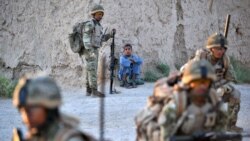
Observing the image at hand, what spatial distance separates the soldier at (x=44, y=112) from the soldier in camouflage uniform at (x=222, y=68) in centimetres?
407

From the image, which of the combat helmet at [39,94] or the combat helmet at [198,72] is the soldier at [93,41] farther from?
the combat helmet at [39,94]

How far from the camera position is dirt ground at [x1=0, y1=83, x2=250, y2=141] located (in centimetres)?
933

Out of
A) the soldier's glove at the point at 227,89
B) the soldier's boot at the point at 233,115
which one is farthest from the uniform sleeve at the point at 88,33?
the soldier's glove at the point at 227,89

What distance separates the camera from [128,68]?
45.6 feet

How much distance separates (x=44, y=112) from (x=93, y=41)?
27.9 ft

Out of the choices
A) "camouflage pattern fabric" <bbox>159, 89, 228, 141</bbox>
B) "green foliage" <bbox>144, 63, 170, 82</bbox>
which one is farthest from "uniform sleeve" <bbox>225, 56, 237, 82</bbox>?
"green foliage" <bbox>144, 63, 170, 82</bbox>

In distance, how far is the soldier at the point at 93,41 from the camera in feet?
39.8

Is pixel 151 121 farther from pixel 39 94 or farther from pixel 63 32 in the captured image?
pixel 63 32

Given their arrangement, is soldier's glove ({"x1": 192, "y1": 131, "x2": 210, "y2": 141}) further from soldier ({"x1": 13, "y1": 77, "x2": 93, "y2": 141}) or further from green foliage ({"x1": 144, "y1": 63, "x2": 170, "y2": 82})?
green foliage ({"x1": 144, "y1": 63, "x2": 170, "y2": 82})

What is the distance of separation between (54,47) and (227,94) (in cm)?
669

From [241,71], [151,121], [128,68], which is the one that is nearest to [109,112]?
[128,68]

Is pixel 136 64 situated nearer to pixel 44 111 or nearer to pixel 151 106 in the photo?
pixel 151 106

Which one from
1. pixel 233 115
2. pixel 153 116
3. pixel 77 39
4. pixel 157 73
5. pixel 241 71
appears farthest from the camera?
pixel 241 71

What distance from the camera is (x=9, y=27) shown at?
1482 cm
